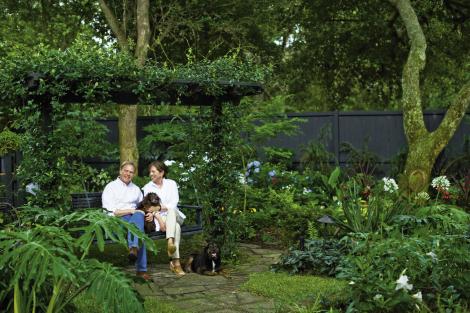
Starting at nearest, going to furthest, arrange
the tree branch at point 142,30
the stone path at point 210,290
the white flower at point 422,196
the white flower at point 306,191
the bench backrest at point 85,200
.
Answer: the stone path at point 210,290, the bench backrest at point 85,200, the white flower at point 422,196, the white flower at point 306,191, the tree branch at point 142,30

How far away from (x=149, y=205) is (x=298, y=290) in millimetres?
2078

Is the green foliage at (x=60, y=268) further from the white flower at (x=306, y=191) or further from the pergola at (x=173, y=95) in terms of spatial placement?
the white flower at (x=306, y=191)

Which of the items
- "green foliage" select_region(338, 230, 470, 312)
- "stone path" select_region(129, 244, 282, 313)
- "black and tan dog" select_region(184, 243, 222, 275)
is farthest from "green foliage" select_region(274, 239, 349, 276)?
"green foliage" select_region(338, 230, 470, 312)

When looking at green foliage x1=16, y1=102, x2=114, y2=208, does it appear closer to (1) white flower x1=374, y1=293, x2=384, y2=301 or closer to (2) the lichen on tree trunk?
(1) white flower x1=374, y1=293, x2=384, y2=301

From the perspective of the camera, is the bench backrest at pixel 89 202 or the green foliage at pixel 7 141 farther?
the green foliage at pixel 7 141

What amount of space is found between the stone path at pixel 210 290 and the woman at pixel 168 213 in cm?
22

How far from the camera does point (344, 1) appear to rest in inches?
750

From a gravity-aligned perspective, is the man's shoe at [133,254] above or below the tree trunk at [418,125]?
below

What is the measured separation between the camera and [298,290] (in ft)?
20.1

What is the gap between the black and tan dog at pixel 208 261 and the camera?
7.15m

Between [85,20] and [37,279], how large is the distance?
15.7 m

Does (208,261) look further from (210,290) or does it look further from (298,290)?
(298,290)

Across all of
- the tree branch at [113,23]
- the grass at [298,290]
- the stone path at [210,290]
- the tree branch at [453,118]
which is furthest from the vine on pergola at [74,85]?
the tree branch at [113,23]

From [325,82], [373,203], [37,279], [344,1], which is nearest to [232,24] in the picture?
[344,1]
